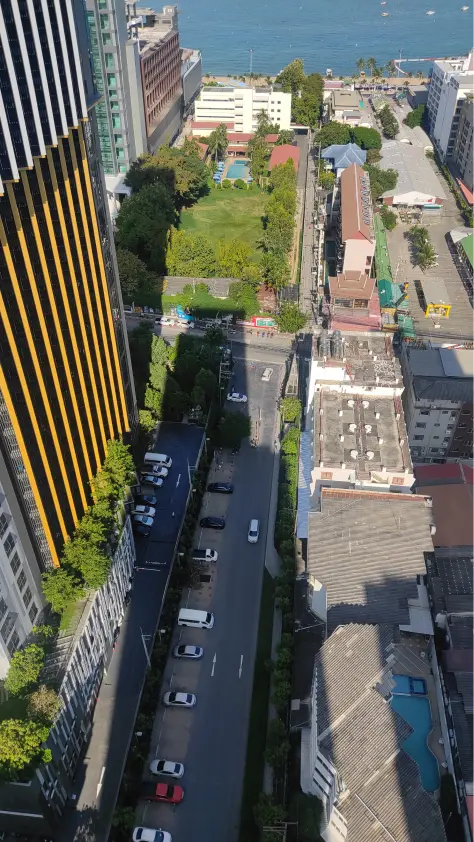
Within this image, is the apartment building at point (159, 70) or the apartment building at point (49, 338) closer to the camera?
the apartment building at point (49, 338)

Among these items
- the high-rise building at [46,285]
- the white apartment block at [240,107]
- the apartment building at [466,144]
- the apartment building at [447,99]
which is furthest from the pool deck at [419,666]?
the white apartment block at [240,107]

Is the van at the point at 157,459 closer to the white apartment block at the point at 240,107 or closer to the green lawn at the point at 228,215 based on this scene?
the green lawn at the point at 228,215

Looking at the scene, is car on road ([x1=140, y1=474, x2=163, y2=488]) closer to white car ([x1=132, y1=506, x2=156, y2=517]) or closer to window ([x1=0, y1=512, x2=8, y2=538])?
white car ([x1=132, y1=506, x2=156, y2=517])

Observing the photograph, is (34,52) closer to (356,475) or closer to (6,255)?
(6,255)

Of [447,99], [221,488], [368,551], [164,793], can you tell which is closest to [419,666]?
[368,551]

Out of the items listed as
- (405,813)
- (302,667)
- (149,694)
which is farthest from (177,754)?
(405,813)
